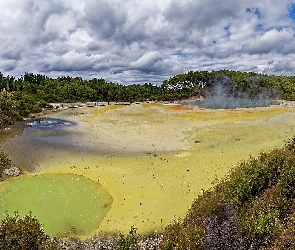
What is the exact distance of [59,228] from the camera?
2561 centimetres

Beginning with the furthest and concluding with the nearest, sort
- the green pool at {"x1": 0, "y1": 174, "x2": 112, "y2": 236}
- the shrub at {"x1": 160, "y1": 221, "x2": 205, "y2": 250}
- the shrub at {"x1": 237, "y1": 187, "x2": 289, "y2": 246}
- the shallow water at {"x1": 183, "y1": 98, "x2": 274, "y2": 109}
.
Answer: the shallow water at {"x1": 183, "y1": 98, "x2": 274, "y2": 109}, the green pool at {"x1": 0, "y1": 174, "x2": 112, "y2": 236}, the shrub at {"x1": 237, "y1": 187, "x2": 289, "y2": 246}, the shrub at {"x1": 160, "y1": 221, "x2": 205, "y2": 250}

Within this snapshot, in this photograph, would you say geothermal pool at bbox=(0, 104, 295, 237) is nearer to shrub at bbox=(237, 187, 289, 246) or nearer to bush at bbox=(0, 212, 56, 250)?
shrub at bbox=(237, 187, 289, 246)

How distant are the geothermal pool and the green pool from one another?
536mm

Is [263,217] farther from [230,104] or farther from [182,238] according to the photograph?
[230,104]

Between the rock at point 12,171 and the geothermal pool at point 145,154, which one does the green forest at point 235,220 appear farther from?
the rock at point 12,171

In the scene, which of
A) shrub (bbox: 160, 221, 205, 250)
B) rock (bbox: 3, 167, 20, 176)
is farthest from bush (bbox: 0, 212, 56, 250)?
rock (bbox: 3, 167, 20, 176)

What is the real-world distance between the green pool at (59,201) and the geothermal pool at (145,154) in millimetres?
536

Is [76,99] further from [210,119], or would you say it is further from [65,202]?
[65,202]

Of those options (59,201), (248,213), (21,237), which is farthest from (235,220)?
(59,201)

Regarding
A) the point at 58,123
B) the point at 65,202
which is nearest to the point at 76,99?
the point at 58,123

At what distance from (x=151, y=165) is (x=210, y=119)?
43341 mm

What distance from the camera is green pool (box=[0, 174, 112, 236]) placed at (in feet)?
86.3

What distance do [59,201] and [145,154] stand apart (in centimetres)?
1832

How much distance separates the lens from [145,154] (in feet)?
152
